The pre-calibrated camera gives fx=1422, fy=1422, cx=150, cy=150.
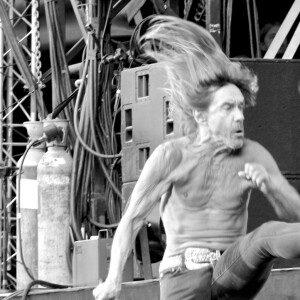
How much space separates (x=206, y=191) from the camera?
5.68 meters

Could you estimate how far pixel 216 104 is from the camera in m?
5.70

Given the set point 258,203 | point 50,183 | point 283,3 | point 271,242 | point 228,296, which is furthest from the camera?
point 283,3

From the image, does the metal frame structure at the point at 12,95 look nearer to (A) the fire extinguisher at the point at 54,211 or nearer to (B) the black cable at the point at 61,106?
(B) the black cable at the point at 61,106

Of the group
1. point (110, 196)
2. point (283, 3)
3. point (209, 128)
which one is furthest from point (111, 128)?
point (209, 128)

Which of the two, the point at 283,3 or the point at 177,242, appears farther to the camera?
the point at 283,3

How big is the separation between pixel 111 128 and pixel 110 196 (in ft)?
1.56

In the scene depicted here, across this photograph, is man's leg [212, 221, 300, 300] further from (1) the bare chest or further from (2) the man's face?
(2) the man's face

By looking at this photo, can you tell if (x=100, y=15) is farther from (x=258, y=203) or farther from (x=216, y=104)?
(x=216, y=104)

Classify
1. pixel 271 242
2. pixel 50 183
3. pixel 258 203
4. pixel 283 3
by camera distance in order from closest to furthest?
pixel 271 242 < pixel 258 203 < pixel 50 183 < pixel 283 3

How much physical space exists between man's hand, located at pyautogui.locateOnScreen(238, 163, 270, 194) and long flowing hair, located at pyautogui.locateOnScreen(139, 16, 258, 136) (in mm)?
478

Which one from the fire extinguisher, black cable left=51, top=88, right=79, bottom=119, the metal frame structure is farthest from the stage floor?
the metal frame structure

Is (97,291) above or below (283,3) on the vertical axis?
below

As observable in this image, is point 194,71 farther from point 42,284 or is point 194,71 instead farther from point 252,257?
point 42,284

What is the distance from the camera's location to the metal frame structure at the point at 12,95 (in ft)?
37.0
